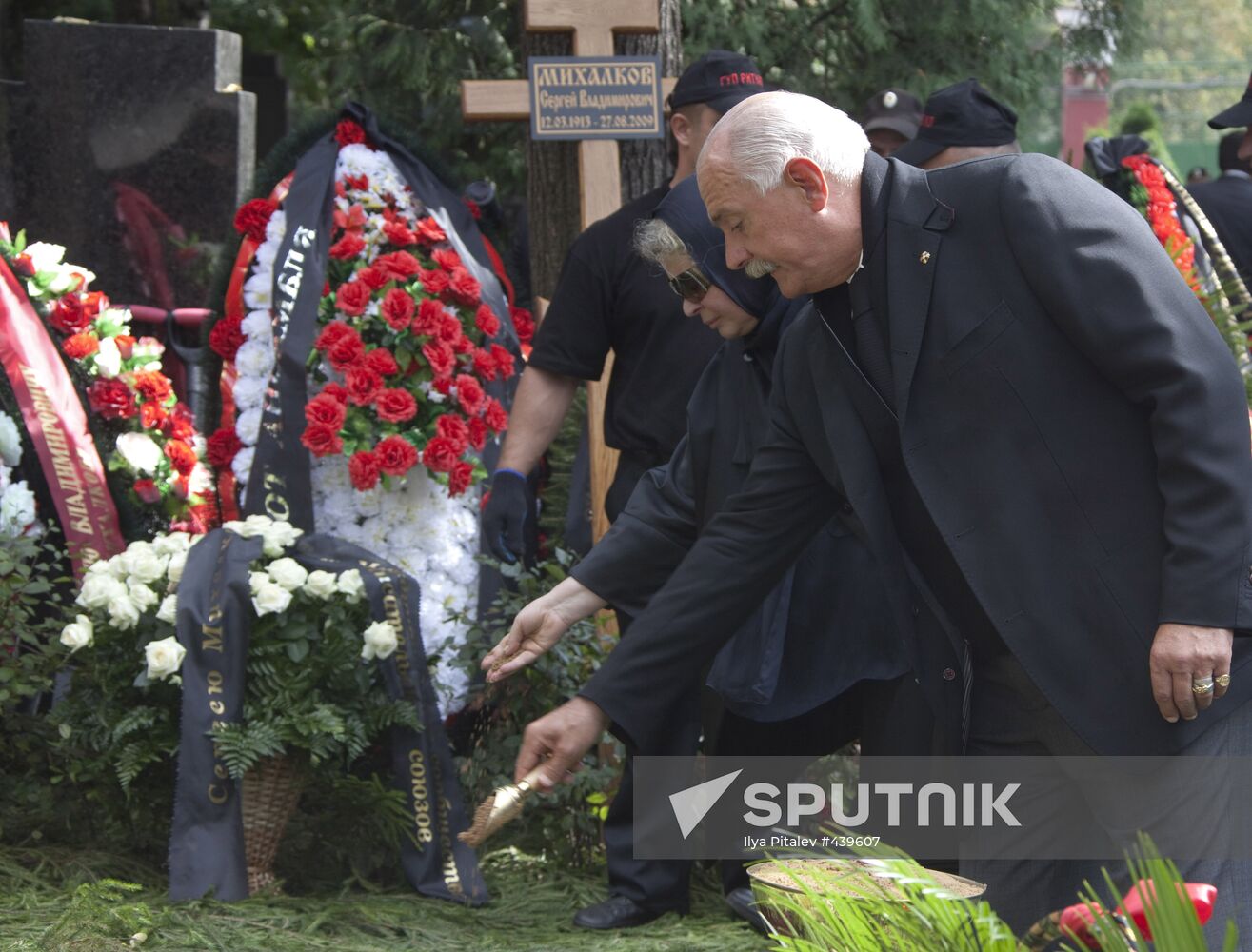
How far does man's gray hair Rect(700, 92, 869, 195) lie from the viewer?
2.52 metres

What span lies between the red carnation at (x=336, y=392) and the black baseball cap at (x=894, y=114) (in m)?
2.49

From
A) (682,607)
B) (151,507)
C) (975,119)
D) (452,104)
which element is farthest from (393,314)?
(452,104)

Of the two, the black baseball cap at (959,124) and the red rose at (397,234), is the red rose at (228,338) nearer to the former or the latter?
the red rose at (397,234)

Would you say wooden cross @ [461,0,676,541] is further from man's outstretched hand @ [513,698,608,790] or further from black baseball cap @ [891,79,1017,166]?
man's outstretched hand @ [513,698,608,790]

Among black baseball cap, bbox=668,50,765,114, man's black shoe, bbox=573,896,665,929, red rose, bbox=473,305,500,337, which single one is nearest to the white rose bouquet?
man's black shoe, bbox=573,896,665,929

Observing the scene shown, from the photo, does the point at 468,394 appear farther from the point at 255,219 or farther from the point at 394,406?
the point at 255,219

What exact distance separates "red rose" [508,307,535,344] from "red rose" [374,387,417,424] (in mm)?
876

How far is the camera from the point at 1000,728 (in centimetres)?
278

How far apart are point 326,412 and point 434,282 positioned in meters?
0.58

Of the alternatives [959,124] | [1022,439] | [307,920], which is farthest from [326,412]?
[1022,439]

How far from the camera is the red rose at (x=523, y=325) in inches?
241

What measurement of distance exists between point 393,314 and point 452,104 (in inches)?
172

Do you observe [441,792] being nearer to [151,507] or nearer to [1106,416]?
[151,507]

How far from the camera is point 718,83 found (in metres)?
4.77
